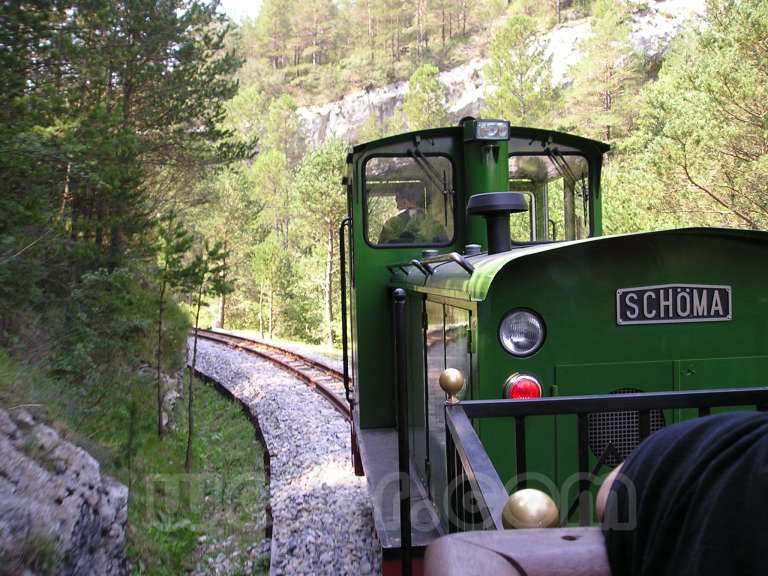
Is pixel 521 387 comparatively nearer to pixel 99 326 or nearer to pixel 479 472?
pixel 479 472

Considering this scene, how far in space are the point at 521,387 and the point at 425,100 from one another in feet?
125

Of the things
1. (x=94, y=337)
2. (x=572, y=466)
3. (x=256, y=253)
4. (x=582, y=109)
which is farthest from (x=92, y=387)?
(x=582, y=109)

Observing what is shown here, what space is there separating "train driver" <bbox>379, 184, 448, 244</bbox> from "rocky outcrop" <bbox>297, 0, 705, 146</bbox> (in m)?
38.6

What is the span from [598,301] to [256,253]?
88.7ft

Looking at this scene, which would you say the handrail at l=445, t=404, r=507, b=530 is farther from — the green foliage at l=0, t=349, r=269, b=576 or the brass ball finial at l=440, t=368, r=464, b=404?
the green foliage at l=0, t=349, r=269, b=576

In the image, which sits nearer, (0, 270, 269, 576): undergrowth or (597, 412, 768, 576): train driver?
(597, 412, 768, 576): train driver

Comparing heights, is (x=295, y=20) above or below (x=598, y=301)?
above

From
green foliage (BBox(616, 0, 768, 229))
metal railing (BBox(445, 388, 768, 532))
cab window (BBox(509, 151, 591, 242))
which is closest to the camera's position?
metal railing (BBox(445, 388, 768, 532))

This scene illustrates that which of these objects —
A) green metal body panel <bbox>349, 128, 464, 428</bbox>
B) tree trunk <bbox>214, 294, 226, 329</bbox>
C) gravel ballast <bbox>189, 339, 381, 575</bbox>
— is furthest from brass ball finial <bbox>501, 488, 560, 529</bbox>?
tree trunk <bbox>214, 294, 226, 329</bbox>

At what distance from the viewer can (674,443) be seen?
83cm

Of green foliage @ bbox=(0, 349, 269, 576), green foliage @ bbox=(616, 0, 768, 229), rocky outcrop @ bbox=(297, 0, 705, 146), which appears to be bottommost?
green foliage @ bbox=(0, 349, 269, 576)

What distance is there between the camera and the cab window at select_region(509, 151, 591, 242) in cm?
511

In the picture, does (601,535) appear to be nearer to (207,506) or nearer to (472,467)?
(472,467)

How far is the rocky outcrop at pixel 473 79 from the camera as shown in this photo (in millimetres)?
49438
